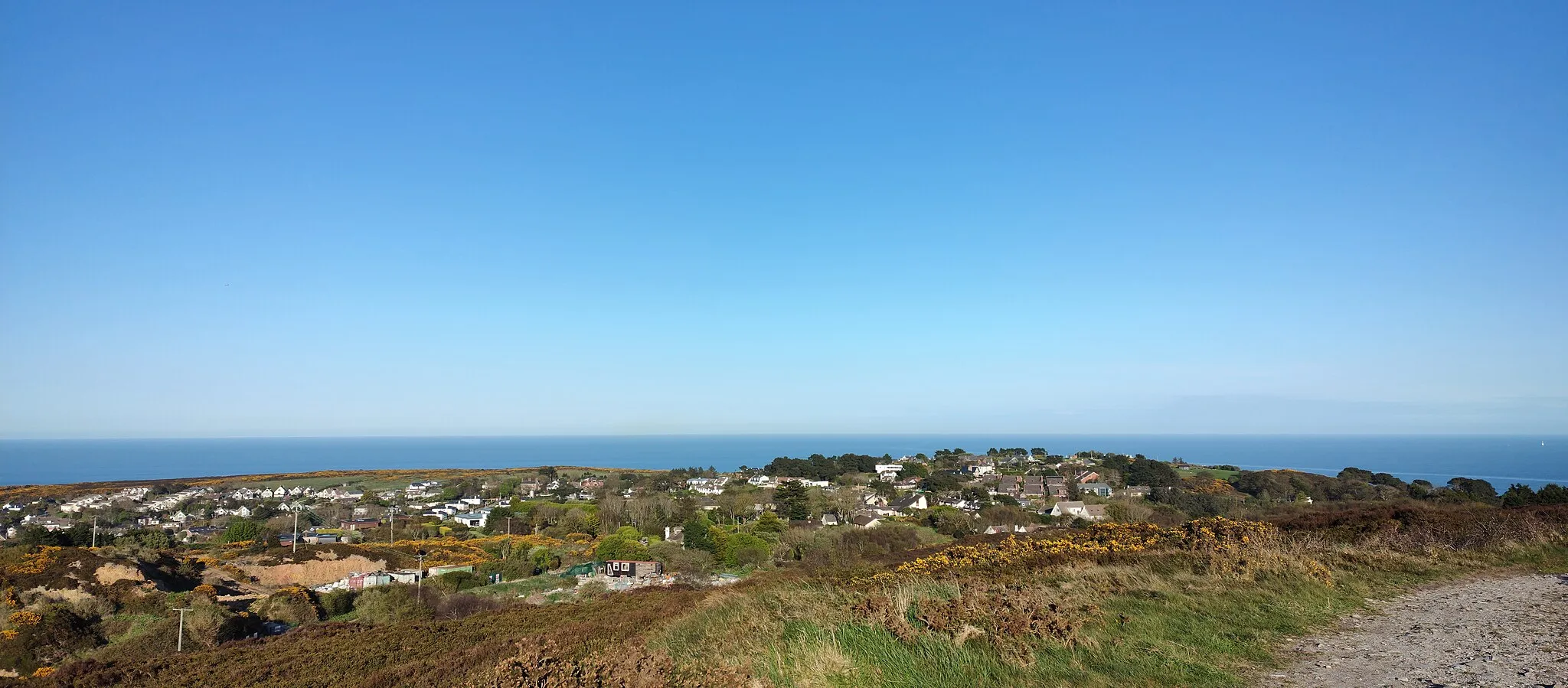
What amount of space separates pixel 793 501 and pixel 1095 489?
23735 millimetres

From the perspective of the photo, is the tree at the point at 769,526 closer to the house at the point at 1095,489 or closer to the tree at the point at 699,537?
the tree at the point at 699,537

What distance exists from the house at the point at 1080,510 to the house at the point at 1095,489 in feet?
26.1

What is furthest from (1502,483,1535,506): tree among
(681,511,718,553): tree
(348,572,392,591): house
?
(348,572,392,591): house

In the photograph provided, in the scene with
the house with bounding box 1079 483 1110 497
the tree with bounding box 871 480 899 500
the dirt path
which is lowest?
the tree with bounding box 871 480 899 500

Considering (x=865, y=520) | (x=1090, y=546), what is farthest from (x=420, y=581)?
(x=865, y=520)

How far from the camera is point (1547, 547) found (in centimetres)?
1042

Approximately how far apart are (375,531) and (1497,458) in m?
158

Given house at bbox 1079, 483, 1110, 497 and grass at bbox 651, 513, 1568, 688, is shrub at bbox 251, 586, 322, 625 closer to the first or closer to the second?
Result: grass at bbox 651, 513, 1568, 688

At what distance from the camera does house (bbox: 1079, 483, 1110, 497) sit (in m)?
49.2

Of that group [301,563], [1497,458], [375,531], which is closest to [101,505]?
[375,531]

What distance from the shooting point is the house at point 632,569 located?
27734 millimetres

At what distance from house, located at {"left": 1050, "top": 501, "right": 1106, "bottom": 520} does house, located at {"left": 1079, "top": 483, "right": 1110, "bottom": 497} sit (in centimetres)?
795

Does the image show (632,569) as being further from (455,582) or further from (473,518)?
(473,518)

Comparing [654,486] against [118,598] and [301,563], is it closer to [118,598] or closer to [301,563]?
[301,563]
